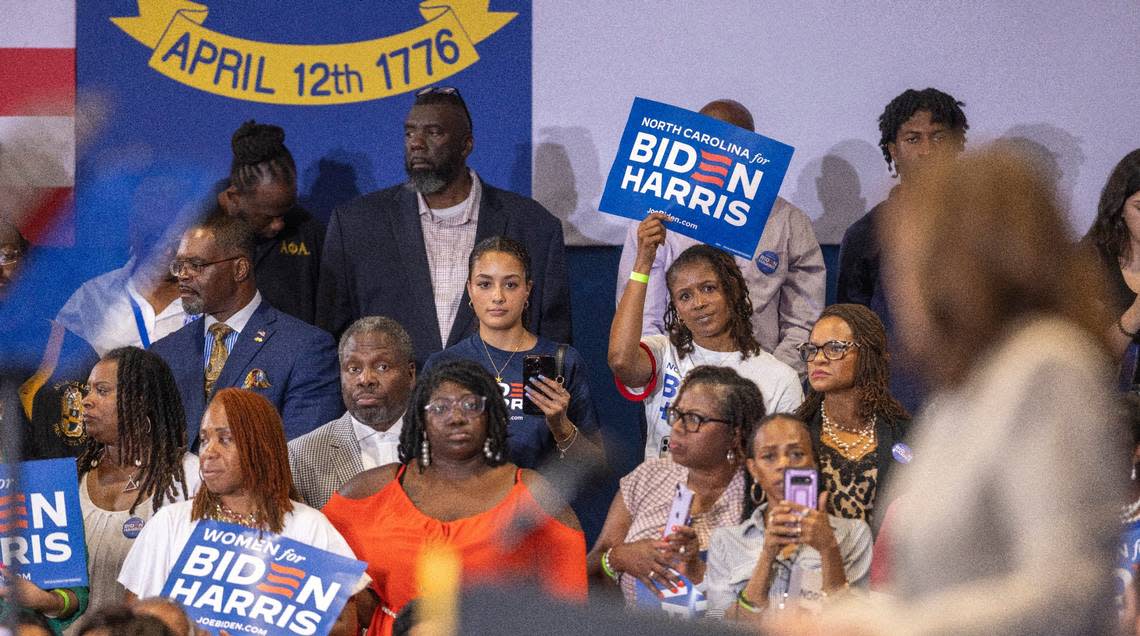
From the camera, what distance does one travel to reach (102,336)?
5059 millimetres

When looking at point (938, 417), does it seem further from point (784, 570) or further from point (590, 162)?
point (590, 162)

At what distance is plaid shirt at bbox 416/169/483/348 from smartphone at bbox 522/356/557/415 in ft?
2.38

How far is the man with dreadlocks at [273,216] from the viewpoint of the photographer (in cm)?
555

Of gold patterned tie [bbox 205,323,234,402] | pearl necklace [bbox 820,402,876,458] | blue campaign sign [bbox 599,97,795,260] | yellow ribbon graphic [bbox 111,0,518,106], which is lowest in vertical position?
pearl necklace [bbox 820,402,876,458]

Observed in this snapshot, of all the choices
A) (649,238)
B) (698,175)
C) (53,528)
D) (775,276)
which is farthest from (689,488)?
(53,528)

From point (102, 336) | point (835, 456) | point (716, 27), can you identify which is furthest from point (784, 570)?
point (716, 27)

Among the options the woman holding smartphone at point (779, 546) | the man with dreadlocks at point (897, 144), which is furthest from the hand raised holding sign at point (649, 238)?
the woman holding smartphone at point (779, 546)

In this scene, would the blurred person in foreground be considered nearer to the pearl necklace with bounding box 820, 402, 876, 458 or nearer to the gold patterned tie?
the pearl necklace with bounding box 820, 402, 876, 458

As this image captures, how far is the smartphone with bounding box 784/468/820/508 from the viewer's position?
3784 millimetres

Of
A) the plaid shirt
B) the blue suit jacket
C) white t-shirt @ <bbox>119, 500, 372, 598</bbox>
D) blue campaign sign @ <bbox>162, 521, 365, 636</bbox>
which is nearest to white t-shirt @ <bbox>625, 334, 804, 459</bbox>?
the plaid shirt

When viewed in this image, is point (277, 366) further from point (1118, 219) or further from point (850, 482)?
point (1118, 219)

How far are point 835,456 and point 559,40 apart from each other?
266 centimetres

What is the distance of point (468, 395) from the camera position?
4.26 metres

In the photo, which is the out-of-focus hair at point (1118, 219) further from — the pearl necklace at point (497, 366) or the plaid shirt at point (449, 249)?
the plaid shirt at point (449, 249)
